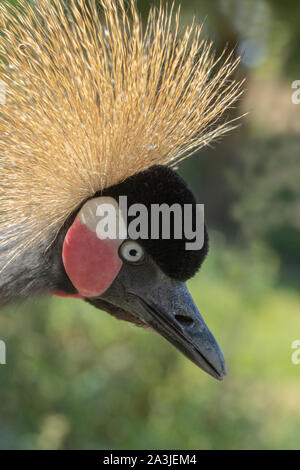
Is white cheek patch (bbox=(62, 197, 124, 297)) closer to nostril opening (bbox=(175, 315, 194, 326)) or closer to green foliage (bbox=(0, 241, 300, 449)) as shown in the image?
nostril opening (bbox=(175, 315, 194, 326))

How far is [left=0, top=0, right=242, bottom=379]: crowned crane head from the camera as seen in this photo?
1.12 meters

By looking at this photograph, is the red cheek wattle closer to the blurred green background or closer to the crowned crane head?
the crowned crane head

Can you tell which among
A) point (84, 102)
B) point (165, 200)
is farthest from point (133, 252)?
point (84, 102)

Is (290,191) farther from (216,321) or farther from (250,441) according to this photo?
(250,441)

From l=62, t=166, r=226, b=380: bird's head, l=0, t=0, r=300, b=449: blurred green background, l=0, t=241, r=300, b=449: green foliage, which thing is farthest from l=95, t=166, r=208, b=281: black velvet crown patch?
l=0, t=241, r=300, b=449: green foliage

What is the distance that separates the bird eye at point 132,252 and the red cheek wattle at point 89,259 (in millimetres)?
13

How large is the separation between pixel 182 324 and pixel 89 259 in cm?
25

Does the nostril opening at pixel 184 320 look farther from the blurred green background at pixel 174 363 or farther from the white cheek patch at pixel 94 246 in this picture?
the blurred green background at pixel 174 363

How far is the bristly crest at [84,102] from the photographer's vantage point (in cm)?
111

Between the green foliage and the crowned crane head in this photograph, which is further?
the green foliage

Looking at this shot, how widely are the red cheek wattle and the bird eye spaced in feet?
0.04

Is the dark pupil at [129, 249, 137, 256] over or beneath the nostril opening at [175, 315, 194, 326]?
over

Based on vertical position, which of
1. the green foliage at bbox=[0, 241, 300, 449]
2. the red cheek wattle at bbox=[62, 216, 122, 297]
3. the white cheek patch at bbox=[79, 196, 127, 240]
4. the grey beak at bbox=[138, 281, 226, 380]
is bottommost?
the green foliage at bbox=[0, 241, 300, 449]

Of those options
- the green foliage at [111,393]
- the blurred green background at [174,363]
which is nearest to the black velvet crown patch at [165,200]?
the blurred green background at [174,363]
